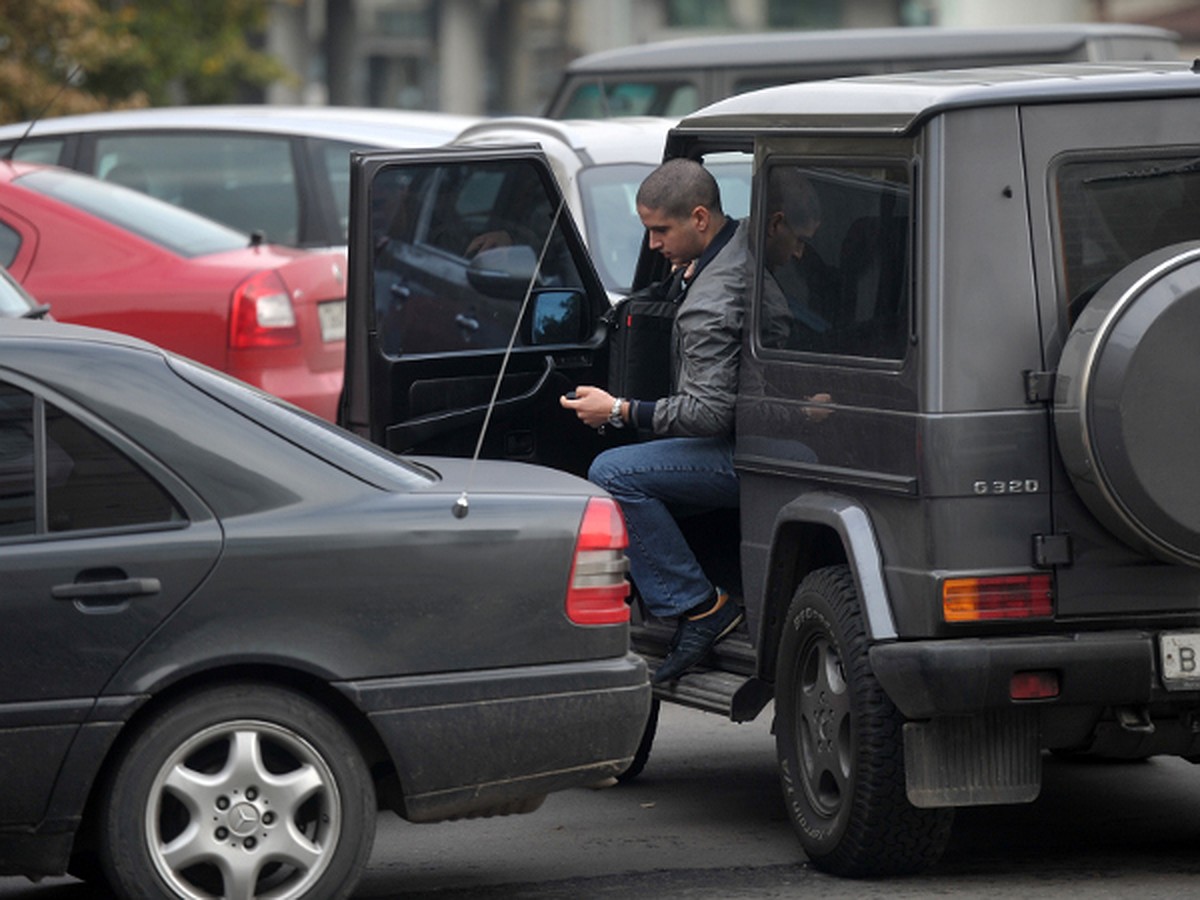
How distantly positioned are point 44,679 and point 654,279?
3.15 metres

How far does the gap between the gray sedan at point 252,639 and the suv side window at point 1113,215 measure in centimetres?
133

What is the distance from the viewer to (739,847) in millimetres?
6707

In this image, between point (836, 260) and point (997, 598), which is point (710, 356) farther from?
point (997, 598)

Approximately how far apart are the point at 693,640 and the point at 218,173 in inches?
298

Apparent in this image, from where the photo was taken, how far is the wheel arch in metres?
5.90

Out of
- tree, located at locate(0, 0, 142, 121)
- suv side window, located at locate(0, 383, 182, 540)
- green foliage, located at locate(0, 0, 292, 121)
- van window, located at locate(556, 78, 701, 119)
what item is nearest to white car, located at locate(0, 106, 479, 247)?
van window, located at locate(556, 78, 701, 119)

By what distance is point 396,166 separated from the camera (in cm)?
748

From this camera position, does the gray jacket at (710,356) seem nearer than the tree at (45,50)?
Yes

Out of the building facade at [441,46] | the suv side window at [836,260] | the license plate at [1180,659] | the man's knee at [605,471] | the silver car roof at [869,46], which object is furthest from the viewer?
the building facade at [441,46]

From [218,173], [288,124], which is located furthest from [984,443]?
[218,173]

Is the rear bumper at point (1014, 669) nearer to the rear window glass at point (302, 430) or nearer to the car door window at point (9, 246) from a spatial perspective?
the rear window glass at point (302, 430)

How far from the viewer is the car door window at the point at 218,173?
1370 cm

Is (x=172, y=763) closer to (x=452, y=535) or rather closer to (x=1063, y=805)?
(x=452, y=535)

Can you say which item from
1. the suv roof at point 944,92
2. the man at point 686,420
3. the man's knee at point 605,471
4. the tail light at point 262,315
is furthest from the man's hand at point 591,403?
the tail light at point 262,315
